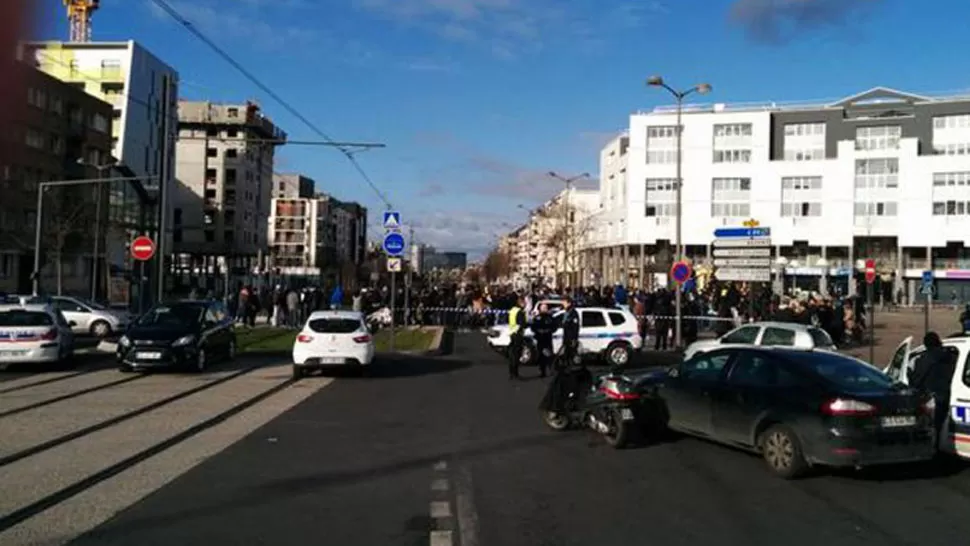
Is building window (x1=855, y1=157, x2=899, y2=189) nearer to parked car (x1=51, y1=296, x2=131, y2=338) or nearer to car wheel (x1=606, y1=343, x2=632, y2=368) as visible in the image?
car wheel (x1=606, y1=343, x2=632, y2=368)

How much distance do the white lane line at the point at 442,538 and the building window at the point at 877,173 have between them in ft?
268

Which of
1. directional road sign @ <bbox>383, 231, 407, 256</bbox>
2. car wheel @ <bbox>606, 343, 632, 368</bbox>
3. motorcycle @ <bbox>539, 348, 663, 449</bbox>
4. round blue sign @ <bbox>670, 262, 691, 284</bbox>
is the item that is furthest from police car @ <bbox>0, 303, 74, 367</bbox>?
round blue sign @ <bbox>670, 262, 691, 284</bbox>

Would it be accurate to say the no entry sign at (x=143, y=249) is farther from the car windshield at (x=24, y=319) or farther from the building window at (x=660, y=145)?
the building window at (x=660, y=145)

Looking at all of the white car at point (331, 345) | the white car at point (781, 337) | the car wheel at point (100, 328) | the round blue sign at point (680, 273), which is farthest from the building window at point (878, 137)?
the white car at point (331, 345)

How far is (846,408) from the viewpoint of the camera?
876cm

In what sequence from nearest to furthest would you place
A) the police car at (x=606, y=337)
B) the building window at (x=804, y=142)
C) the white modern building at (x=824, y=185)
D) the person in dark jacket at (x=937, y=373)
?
the person in dark jacket at (x=937, y=373) < the police car at (x=606, y=337) < the white modern building at (x=824, y=185) < the building window at (x=804, y=142)

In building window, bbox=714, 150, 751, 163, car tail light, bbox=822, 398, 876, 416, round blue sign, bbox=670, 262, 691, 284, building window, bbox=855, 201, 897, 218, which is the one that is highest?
building window, bbox=714, 150, 751, 163

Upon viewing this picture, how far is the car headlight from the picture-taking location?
19.1 meters

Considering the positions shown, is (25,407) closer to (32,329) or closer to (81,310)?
(32,329)

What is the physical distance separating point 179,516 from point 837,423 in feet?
20.5

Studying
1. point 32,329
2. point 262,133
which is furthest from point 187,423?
point 262,133

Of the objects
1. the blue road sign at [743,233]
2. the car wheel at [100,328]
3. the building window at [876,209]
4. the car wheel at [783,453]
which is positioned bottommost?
the car wheel at [100,328]

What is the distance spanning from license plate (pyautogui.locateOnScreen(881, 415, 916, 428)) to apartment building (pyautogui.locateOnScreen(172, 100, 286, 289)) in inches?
Answer: 4397

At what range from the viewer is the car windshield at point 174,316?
20.3 meters
